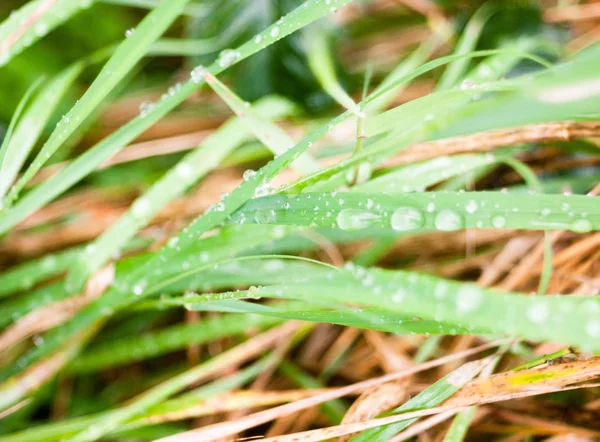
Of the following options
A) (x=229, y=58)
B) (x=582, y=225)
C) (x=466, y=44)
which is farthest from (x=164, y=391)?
(x=466, y=44)

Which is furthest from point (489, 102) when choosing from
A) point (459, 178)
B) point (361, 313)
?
point (459, 178)

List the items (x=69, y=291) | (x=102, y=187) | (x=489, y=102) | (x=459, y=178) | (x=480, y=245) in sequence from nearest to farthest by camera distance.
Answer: (x=489, y=102) → (x=69, y=291) → (x=459, y=178) → (x=480, y=245) → (x=102, y=187)

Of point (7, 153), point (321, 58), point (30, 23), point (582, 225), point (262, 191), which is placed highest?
point (321, 58)

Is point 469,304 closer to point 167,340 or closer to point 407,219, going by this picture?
point 407,219

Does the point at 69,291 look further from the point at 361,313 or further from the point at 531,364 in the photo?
the point at 531,364

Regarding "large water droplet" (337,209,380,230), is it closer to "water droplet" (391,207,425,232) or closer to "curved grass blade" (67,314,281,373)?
"water droplet" (391,207,425,232)

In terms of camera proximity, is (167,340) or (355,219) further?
(167,340)

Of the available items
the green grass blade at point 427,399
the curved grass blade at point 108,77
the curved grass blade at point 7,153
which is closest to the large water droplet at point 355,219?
the green grass blade at point 427,399
